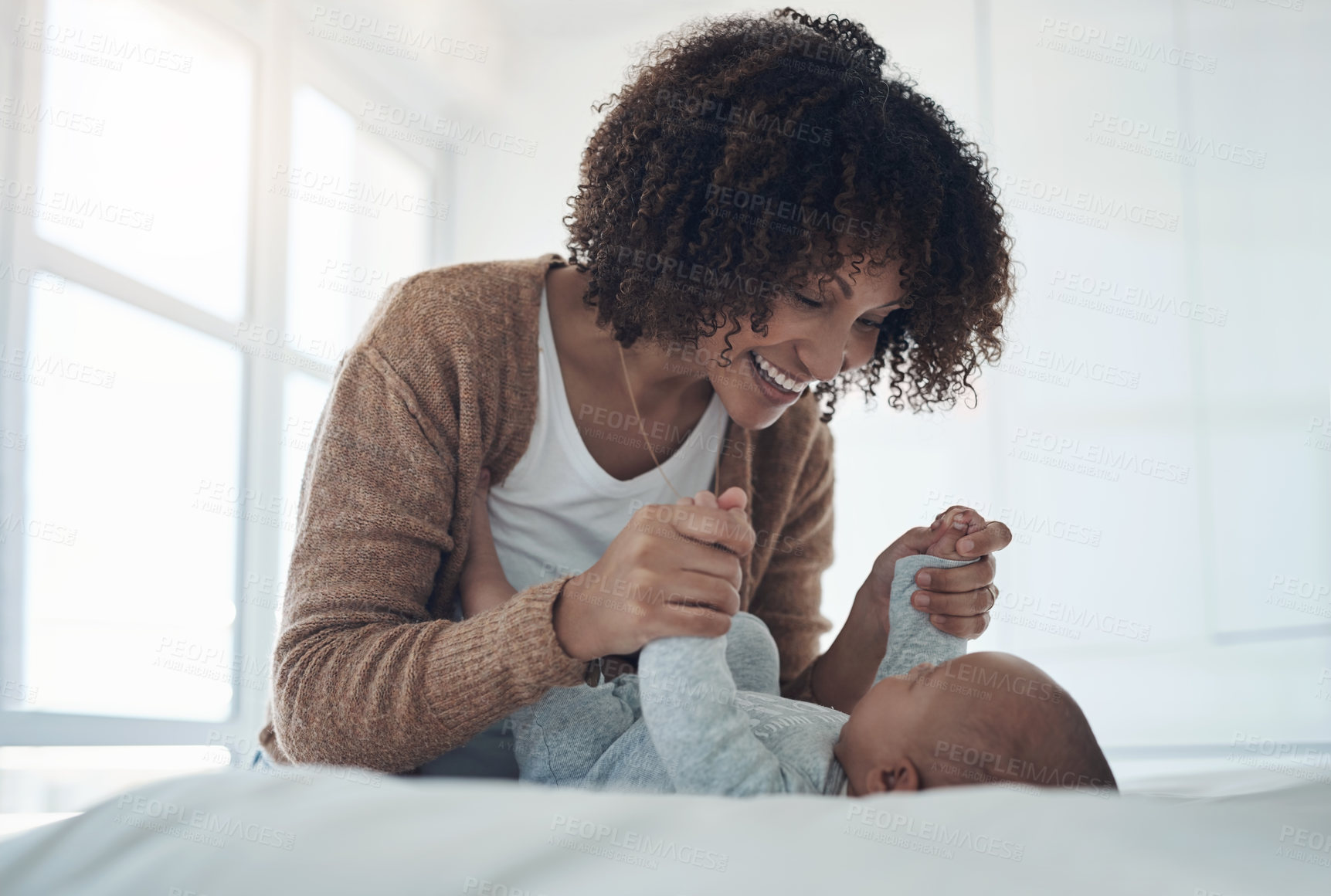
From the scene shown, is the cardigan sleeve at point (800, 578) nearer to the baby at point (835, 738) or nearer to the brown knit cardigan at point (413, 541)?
the brown knit cardigan at point (413, 541)

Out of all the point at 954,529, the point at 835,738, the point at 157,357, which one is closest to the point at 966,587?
the point at 954,529

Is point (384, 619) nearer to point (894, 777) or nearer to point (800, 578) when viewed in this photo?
point (894, 777)

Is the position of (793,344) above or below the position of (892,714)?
above

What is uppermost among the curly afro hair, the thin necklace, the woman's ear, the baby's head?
the curly afro hair

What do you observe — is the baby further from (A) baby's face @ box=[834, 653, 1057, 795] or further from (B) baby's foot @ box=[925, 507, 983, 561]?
(B) baby's foot @ box=[925, 507, 983, 561]

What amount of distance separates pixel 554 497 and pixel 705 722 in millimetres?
550

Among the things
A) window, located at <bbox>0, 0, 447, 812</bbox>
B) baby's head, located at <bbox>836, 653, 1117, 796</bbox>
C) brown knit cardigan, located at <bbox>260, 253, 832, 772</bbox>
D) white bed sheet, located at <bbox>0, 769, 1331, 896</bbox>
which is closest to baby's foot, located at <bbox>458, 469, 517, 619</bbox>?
brown knit cardigan, located at <bbox>260, 253, 832, 772</bbox>

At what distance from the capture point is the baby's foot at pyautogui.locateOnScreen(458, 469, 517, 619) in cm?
121

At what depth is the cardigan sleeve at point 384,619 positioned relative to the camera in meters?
0.95

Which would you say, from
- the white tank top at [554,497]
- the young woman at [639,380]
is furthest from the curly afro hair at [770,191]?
the white tank top at [554,497]

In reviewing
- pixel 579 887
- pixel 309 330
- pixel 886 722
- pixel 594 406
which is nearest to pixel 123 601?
pixel 309 330

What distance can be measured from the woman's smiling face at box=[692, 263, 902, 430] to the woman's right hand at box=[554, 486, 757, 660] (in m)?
0.34

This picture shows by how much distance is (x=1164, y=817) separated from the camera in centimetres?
58

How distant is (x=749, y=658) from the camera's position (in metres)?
1.22
